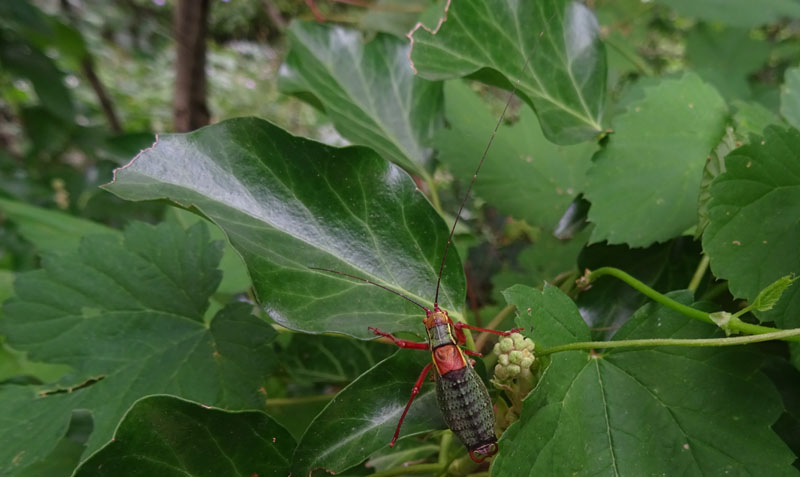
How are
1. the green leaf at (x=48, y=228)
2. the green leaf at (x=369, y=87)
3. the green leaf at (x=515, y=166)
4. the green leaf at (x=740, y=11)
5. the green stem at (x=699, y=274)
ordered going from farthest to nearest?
the green leaf at (x=740, y=11) → the green leaf at (x=48, y=228) → the green leaf at (x=515, y=166) → the green leaf at (x=369, y=87) → the green stem at (x=699, y=274)

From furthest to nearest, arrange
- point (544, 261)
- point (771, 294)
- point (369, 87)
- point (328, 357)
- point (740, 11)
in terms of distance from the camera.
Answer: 1. point (740, 11)
2. point (544, 261)
3. point (369, 87)
4. point (328, 357)
5. point (771, 294)

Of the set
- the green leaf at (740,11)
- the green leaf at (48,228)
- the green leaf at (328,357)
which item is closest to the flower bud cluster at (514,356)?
the green leaf at (328,357)

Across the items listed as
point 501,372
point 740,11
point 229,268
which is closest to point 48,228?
point 229,268

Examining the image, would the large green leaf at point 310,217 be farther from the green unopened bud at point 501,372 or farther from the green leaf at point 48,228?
the green leaf at point 48,228

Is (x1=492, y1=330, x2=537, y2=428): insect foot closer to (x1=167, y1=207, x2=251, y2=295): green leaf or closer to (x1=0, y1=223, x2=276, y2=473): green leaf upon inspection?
(x1=0, y1=223, x2=276, y2=473): green leaf

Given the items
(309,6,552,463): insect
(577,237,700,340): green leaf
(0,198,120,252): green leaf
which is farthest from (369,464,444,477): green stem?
(0,198,120,252): green leaf

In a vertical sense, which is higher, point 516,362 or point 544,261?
point 516,362

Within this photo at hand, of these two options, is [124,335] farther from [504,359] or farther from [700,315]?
[700,315]
